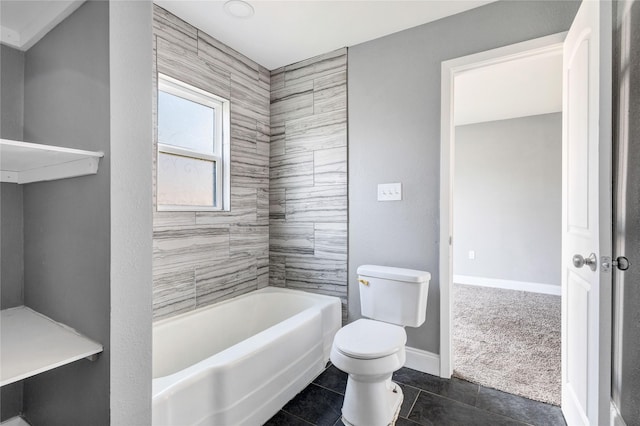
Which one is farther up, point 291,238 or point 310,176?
point 310,176

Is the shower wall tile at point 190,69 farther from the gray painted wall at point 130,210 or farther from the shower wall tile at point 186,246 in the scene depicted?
the gray painted wall at point 130,210

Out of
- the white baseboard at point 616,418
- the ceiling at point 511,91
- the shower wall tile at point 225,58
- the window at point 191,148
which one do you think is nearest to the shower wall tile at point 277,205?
the window at point 191,148

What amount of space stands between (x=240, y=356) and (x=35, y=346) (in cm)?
85

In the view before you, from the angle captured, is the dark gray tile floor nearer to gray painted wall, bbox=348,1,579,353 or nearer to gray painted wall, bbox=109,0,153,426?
gray painted wall, bbox=348,1,579,353

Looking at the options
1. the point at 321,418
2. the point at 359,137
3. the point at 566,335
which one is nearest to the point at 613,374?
the point at 566,335

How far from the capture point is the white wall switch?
2.25 metres

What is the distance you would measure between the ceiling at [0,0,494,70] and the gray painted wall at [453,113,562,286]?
3.03 m

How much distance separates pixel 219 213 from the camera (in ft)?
7.74

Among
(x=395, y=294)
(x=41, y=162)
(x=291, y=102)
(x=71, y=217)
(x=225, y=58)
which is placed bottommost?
(x=395, y=294)

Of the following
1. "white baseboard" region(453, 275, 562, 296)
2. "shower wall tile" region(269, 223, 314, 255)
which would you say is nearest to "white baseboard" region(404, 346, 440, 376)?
"shower wall tile" region(269, 223, 314, 255)

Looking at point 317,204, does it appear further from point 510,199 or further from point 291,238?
point 510,199

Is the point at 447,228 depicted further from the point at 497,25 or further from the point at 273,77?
the point at 273,77

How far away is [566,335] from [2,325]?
245cm

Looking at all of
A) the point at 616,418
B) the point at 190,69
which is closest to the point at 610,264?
the point at 616,418
